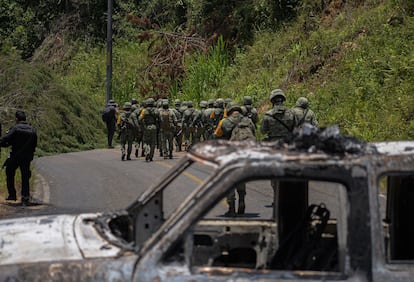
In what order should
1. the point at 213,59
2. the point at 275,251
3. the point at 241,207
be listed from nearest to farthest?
the point at 275,251 → the point at 241,207 → the point at 213,59

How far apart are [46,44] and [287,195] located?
4773cm

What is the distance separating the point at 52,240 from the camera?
16.1ft

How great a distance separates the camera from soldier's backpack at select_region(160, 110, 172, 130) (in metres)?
23.2

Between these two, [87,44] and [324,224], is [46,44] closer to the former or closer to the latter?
[87,44]

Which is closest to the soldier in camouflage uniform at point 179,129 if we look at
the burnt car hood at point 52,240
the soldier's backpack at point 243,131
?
the soldier's backpack at point 243,131

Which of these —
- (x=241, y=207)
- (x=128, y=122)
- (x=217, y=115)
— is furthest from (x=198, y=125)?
(x=241, y=207)

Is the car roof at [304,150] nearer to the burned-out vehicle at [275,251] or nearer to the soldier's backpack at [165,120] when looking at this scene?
the burned-out vehicle at [275,251]

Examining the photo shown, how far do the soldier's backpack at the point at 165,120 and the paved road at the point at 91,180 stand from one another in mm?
989

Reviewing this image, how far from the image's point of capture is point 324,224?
213 inches

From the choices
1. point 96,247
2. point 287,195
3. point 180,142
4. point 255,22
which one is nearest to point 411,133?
point 180,142

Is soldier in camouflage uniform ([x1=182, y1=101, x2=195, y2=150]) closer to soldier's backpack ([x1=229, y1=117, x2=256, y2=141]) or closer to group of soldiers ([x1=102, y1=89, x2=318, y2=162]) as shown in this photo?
group of soldiers ([x1=102, y1=89, x2=318, y2=162])

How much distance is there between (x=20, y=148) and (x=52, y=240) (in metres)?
9.53

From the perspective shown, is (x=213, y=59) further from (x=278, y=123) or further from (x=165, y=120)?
(x=278, y=123)

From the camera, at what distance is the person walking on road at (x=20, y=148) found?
→ 13961 mm
